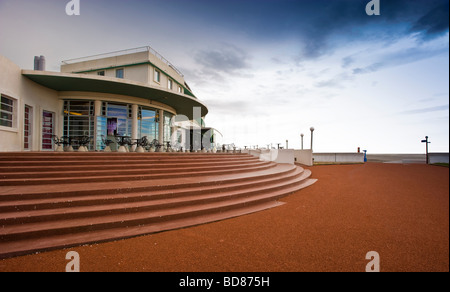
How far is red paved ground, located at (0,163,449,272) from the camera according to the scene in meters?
2.87

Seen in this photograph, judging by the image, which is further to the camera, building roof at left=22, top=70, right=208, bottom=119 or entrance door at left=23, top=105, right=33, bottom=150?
entrance door at left=23, top=105, right=33, bottom=150

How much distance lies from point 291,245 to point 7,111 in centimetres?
1401

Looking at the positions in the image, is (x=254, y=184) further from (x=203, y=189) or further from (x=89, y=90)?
(x=89, y=90)

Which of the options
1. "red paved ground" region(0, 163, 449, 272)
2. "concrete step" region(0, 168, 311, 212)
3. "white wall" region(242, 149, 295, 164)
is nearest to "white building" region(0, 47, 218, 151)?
"white wall" region(242, 149, 295, 164)

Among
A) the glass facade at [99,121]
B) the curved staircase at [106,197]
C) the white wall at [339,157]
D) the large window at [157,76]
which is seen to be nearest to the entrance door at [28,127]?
the glass facade at [99,121]

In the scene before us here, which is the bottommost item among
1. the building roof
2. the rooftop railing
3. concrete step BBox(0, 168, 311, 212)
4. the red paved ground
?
the red paved ground

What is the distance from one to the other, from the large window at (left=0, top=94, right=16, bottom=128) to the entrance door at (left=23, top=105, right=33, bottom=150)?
102 centimetres

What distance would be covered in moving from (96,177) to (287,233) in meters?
5.92

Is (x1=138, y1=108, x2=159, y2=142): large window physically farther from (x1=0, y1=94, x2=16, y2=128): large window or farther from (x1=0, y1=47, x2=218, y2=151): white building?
(x1=0, y1=94, x2=16, y2=128): large window

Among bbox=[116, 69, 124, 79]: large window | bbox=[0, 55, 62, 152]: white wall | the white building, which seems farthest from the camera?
bbox=[116, 69, 124, 79]: large window

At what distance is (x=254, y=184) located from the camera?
706 cm

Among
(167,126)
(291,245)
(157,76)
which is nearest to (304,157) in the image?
(167,126)
